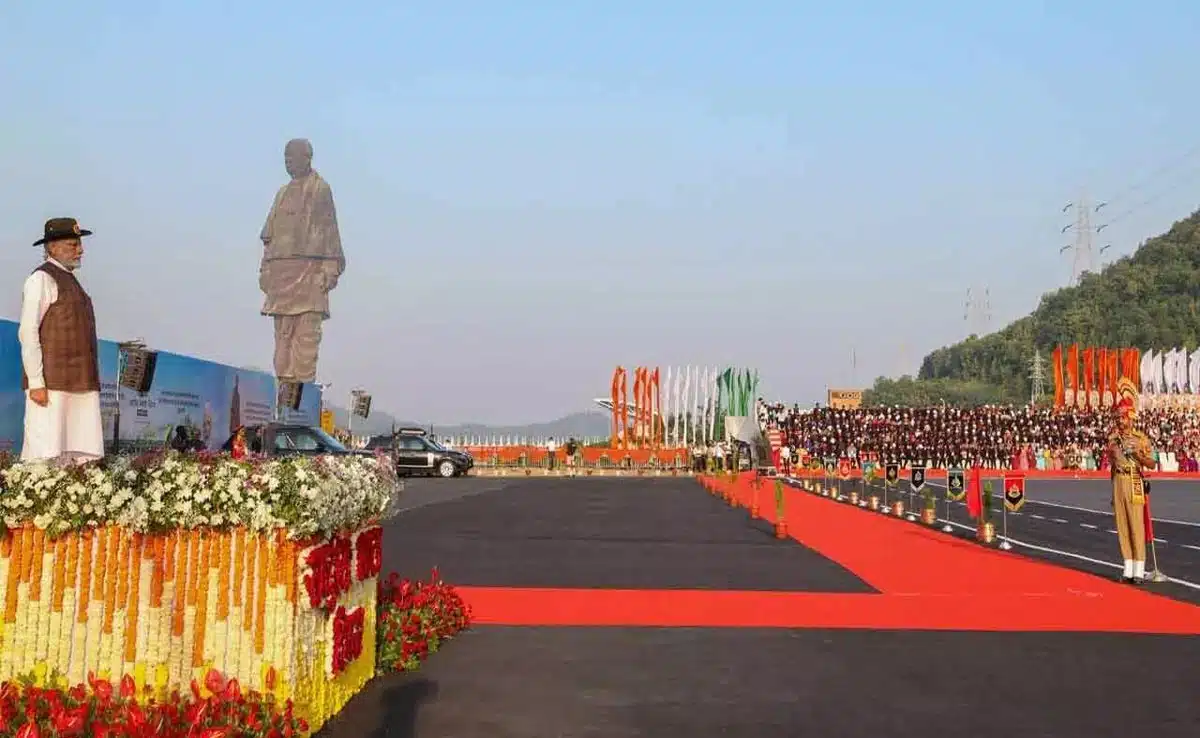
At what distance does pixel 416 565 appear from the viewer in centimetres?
1578

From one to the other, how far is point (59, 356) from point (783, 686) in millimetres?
5067

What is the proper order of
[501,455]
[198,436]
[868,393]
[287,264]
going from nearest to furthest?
[287,264] < [198,436] < [501,455] < [868,393]

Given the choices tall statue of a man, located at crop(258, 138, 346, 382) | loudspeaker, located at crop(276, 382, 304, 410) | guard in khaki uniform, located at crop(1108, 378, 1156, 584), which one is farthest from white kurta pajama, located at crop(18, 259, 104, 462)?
loudspeaker, located at crop(276, 382, 304, 410)

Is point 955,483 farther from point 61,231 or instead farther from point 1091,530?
point 61,231

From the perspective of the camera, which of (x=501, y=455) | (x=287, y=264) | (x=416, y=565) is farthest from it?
(x=501, y=455)

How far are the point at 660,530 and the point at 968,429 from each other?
133 feet

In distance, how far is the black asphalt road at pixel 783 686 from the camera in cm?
709

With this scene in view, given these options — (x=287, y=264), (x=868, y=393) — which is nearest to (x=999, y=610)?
(x=287, y=264)

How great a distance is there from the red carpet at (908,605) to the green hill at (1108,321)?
163250 mm

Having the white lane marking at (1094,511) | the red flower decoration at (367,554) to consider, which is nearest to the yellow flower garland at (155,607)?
the red flower decoration at (367,554)

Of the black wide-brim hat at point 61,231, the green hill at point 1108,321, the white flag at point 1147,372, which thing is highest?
the green hill at point 1108,321

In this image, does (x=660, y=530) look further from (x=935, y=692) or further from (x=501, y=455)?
(x=501, y=455)

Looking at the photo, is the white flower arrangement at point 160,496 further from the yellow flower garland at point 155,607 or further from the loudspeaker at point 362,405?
the loudspeaker at point 362,405

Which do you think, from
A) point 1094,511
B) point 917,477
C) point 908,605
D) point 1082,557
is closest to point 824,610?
point 908,605
